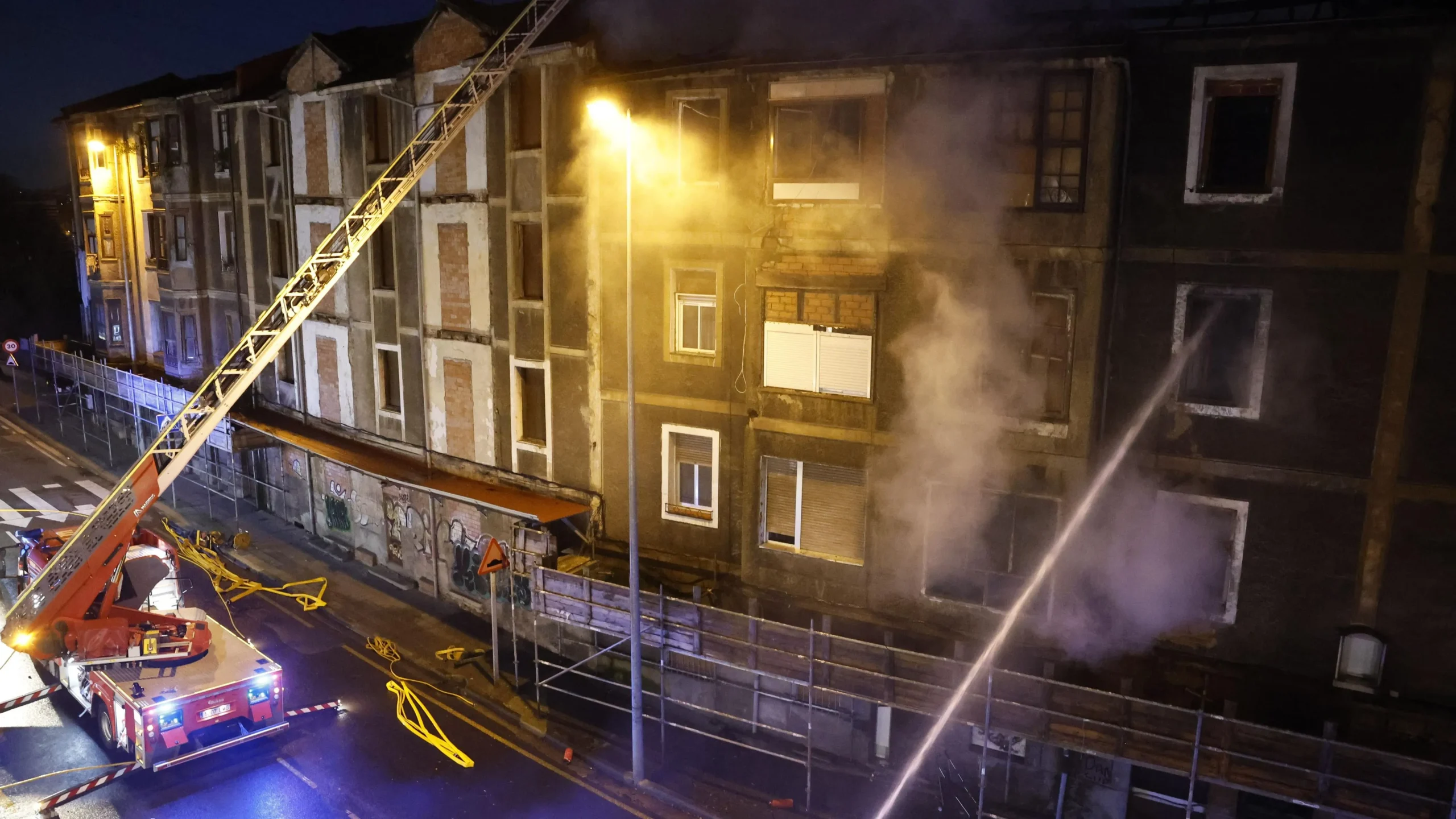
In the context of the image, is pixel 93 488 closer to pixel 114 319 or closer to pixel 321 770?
pixel 114 319

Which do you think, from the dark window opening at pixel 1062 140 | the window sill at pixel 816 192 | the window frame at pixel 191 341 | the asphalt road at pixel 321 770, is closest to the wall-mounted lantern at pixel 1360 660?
the dark window opening at pixel 1062 140

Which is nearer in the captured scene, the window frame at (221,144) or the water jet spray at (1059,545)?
the water jet spray at (1059,545)

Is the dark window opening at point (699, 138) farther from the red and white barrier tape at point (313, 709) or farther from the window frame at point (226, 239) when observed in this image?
the window frame at point (226, 239)

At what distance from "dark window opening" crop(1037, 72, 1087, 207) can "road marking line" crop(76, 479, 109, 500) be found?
2869 cm

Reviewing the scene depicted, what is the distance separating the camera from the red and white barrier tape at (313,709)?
16078 millimetres

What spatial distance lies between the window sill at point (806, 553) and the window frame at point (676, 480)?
1.33m

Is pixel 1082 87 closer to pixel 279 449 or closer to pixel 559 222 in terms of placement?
pixel 559 222

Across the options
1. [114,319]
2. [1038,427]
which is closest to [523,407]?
[1038,427]

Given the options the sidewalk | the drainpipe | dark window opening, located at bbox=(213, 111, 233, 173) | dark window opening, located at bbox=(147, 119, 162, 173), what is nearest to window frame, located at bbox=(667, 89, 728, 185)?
the drainpipe

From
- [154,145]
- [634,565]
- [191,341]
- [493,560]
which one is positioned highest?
[154,145]

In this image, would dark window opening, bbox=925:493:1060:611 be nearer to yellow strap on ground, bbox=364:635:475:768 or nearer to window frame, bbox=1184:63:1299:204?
window frame, bbox=1184:63:1299:204

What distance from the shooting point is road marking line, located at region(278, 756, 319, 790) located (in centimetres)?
1423

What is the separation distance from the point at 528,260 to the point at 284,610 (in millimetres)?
9883

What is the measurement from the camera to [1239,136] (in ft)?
41.6
